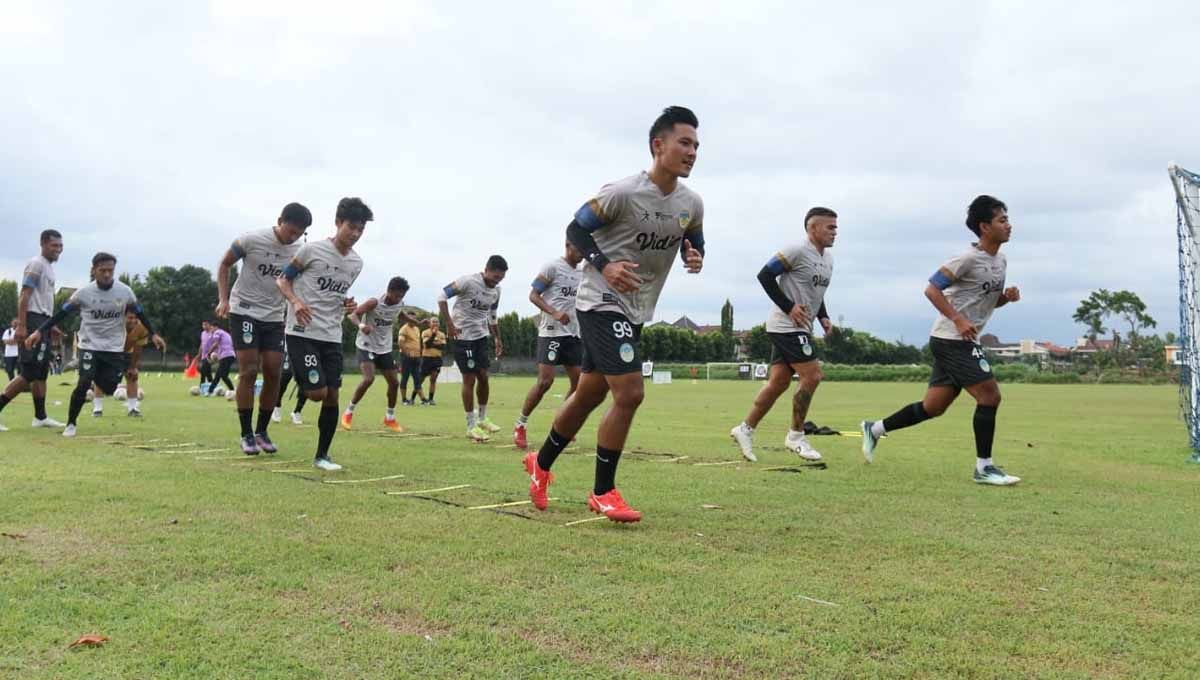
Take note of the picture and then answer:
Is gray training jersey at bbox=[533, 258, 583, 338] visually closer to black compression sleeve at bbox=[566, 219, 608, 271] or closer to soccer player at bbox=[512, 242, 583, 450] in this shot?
soccer player at bbox=[512, 242, 583, 450]

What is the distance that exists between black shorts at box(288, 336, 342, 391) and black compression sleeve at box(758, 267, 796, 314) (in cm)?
404

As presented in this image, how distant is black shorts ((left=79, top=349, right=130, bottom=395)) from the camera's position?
34.3 feet

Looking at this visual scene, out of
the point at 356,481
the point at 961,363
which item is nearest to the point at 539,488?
the point at 356,481

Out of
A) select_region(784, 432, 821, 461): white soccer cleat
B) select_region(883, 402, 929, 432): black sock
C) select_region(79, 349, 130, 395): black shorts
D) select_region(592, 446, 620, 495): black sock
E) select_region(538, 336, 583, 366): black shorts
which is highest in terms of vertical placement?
select_region(538, 336, 583, 366): black shorts

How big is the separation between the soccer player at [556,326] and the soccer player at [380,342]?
2936 millimetres

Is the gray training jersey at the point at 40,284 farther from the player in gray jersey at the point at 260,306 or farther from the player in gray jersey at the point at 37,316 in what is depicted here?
the player in gray jersey at the point at 260,306

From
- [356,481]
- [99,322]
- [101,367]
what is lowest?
[356,481]

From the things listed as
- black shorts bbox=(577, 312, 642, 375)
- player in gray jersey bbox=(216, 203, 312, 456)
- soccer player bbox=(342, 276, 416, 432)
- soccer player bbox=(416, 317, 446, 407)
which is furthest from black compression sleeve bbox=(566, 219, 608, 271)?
soccer player bbox=(416, 317, 446, 407)

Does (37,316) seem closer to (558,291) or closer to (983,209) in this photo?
(558,291)

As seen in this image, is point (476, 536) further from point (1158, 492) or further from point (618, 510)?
point (1158, 492)

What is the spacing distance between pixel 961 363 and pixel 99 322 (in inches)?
383

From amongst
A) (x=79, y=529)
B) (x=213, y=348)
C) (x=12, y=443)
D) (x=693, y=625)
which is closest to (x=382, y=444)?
(x=12, y=443)

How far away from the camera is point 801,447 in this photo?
27.4 feet

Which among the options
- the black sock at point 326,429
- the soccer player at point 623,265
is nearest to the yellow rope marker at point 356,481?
the black sock at point 326,429
